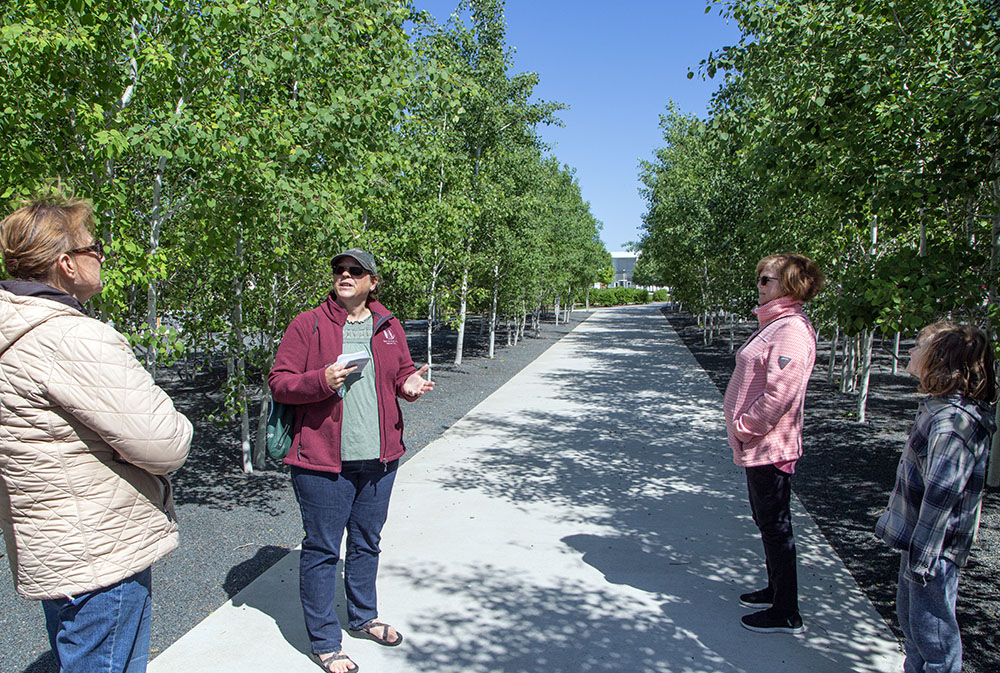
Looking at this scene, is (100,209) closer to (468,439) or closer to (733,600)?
(733,600)

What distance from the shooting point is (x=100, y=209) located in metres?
4.54

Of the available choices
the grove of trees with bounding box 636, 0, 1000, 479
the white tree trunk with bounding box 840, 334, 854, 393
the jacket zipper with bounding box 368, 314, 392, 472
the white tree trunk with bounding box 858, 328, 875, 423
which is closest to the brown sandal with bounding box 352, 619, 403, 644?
the jacket zipper with bounding box 368, 314, 392, 472

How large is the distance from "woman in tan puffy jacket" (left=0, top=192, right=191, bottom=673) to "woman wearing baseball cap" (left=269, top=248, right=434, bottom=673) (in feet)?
3.68

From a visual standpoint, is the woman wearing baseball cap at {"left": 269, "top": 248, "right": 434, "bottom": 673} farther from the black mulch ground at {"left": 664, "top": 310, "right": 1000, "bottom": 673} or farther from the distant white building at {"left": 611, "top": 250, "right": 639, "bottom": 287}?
the distant white building at {"left": 611, "top": 250, "right": 639, "bottom": 287}

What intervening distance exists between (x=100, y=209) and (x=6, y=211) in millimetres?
626

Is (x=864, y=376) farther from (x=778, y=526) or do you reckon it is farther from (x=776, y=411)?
(x=776, y=411)

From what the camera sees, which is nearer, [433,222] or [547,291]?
[433,222]

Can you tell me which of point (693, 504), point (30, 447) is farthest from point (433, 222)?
point (30, 447)

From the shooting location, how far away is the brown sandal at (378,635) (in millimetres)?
3459

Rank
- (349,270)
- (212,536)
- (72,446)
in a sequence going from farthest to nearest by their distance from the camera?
(212,536)
(349,270)
(72,446)

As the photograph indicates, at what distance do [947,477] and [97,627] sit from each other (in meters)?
2.78

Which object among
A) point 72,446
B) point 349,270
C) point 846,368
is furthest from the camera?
point 846,368

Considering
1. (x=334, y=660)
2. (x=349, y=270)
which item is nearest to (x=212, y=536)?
(x=334, y=660)

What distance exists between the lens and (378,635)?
3.46m
